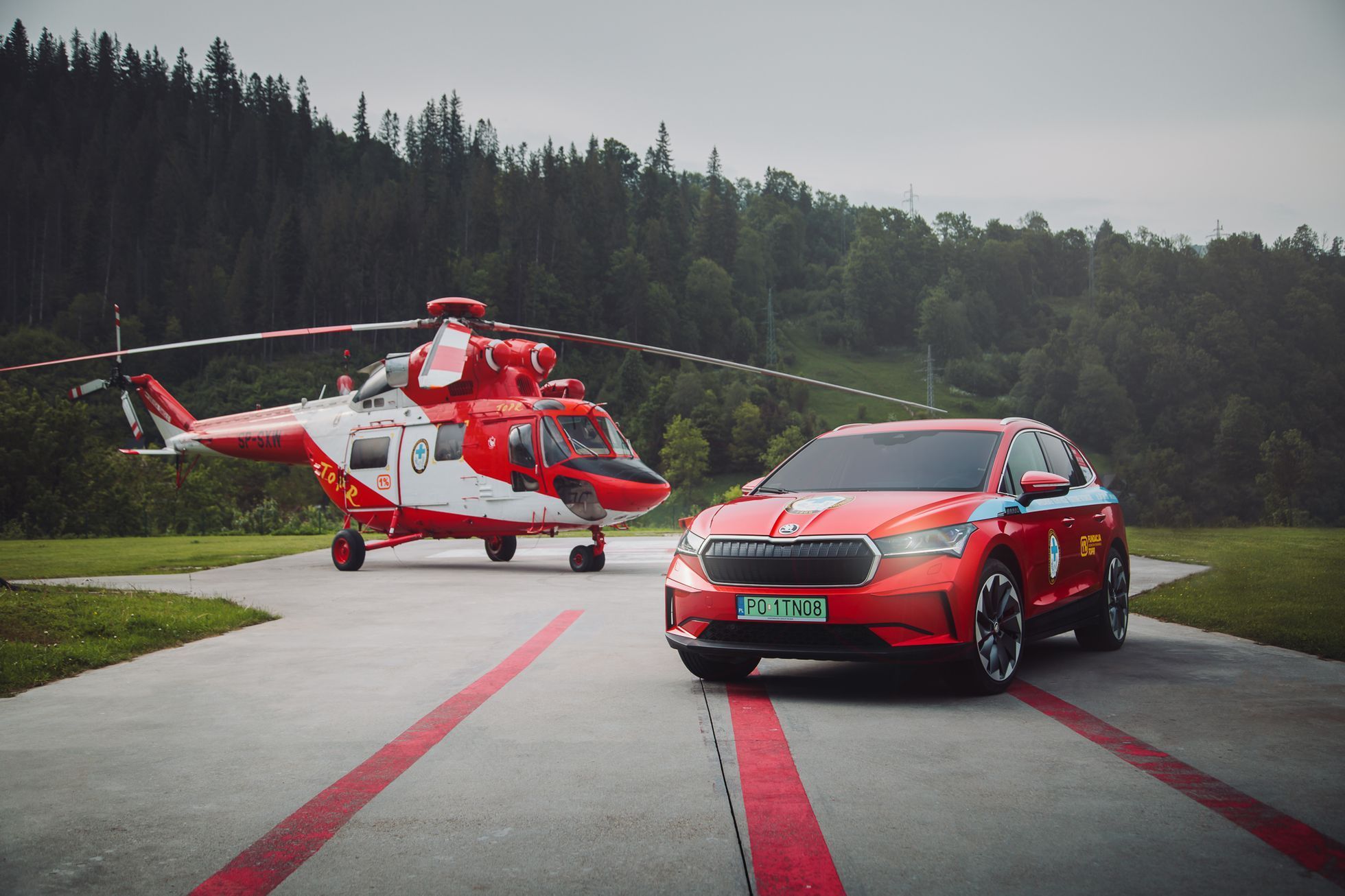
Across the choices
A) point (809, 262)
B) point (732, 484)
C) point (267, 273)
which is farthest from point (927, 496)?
point (809, 262)

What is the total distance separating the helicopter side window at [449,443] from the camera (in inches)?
737

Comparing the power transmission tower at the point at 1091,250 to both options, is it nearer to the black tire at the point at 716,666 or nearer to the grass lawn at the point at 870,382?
the grass lawn at the point at 870,382

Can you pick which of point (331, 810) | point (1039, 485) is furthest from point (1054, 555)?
point (331, 810)

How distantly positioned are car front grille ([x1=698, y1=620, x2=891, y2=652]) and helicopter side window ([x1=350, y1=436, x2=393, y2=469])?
13980 mm

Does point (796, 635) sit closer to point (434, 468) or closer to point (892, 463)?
point (892, 463)

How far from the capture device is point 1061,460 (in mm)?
8625

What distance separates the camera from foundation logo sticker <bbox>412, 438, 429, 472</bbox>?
752 inches

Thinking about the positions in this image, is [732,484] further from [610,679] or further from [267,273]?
[610,679]

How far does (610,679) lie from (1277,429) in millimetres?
92285

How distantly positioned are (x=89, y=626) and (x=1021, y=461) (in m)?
7.51

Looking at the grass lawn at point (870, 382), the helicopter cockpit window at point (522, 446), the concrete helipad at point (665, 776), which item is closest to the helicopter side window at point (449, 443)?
the helicopter cockpit window at point (522, 446)

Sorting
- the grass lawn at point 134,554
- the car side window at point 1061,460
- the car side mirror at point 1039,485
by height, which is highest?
the car side window at point 1061,460

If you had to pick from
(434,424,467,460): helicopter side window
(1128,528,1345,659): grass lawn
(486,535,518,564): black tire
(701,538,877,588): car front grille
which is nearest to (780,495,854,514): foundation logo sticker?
(701,538,877,588): car front grille

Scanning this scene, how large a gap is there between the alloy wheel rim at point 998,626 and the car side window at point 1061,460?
5.82 ft
